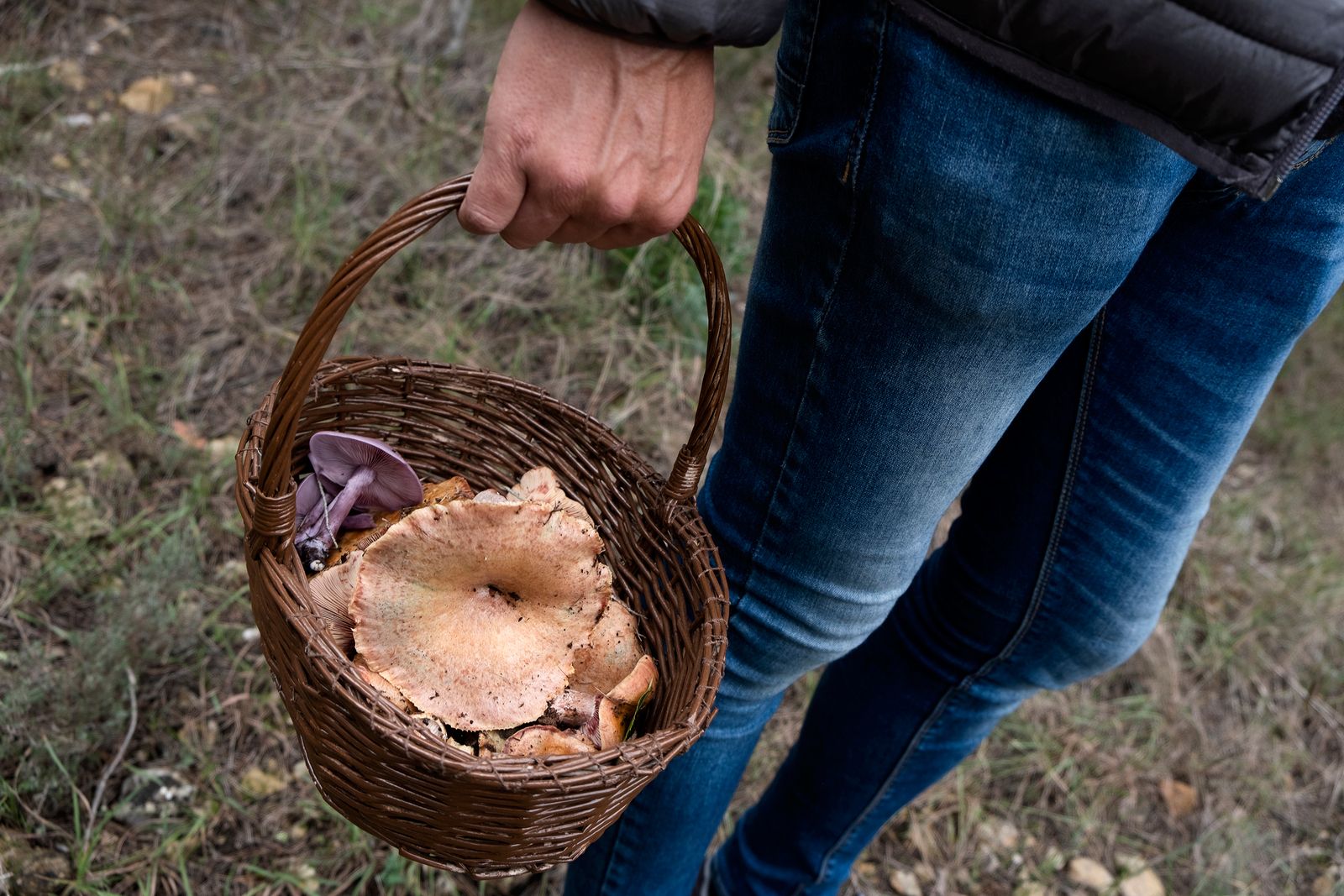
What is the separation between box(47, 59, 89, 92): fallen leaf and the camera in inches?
100

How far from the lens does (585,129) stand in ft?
2.31

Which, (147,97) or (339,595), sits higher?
(339,595)

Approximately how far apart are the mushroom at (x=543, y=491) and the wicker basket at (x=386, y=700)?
0.06 meters

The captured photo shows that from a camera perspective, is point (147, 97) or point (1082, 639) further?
point (147, 97)

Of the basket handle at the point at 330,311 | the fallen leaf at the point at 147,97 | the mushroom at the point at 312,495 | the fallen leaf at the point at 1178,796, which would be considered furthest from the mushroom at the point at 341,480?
the fallen leaf at the point at 147,97

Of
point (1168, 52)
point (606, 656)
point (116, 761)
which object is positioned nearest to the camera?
point (1168, 52)

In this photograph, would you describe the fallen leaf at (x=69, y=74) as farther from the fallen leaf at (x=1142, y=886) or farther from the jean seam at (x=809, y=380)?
the fallen leaf at (x=1142, y=886)

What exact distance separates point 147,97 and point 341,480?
1955 millimetres

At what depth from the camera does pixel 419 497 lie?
1187mm

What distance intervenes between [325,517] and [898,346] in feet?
2.20

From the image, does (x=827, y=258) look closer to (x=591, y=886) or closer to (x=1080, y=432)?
(x=1080, y=432)

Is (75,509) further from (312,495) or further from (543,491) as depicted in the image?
(543,491)

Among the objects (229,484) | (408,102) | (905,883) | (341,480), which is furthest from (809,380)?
(408,102)

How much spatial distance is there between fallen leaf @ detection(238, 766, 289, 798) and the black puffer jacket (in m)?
1.29
